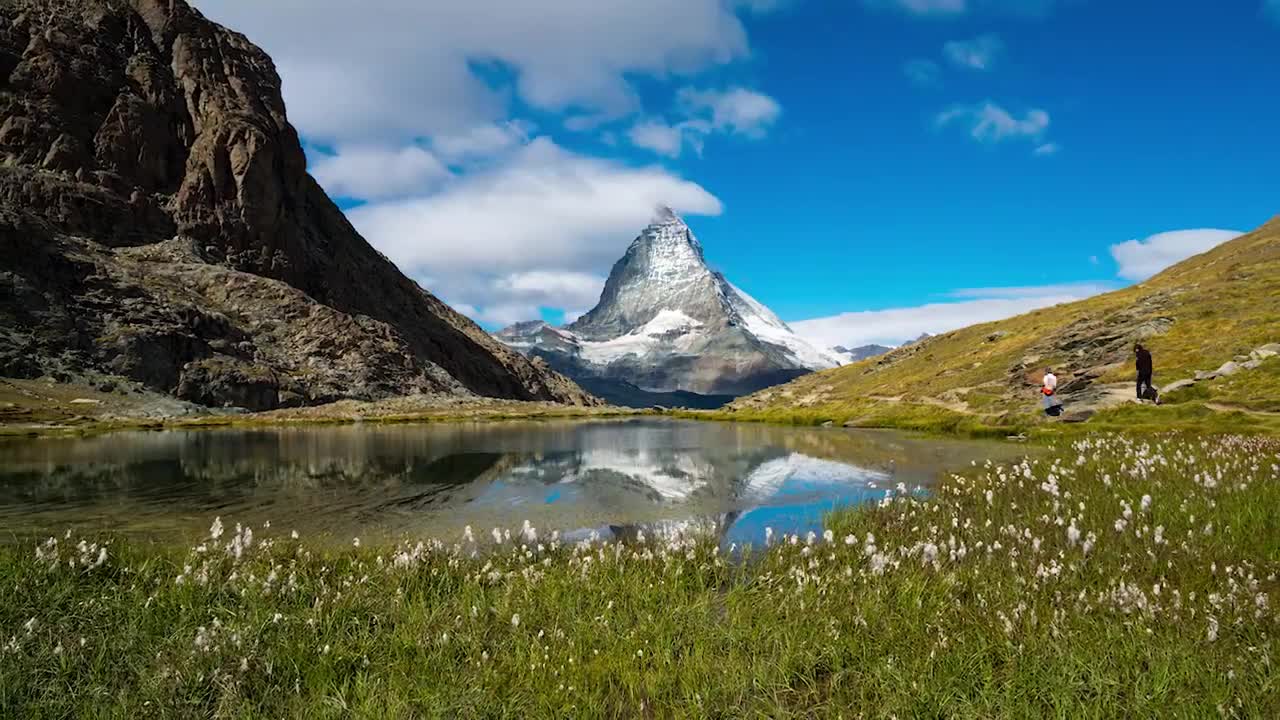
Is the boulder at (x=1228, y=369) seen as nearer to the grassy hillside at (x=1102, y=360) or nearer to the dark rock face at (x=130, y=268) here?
the grassy hillside at (x=1102, y=360)

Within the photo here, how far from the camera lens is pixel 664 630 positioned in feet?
29.1

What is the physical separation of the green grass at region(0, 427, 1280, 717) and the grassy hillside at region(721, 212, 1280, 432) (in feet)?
98.4

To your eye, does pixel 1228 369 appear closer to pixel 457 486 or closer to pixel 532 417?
pixel 457 486

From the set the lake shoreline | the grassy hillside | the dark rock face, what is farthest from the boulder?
the dark rock face

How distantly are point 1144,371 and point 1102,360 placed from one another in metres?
20.9

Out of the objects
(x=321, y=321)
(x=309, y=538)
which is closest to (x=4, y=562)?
(x=309, y=538)

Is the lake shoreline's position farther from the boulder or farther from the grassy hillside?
the boulder

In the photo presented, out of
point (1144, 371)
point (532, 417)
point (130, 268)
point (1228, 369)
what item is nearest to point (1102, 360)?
point (1228, 369)

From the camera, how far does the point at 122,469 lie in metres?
34.5

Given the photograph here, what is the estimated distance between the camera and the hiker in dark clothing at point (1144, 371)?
39969 millimetres

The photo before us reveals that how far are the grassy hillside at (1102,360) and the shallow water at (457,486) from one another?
10656 millimetres

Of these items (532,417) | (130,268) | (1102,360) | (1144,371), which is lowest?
(532,417)

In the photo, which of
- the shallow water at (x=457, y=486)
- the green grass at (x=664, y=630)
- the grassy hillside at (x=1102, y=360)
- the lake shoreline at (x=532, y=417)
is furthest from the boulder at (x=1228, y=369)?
the green grass at (x=664, y=630)

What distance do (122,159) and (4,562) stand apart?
229 metres
